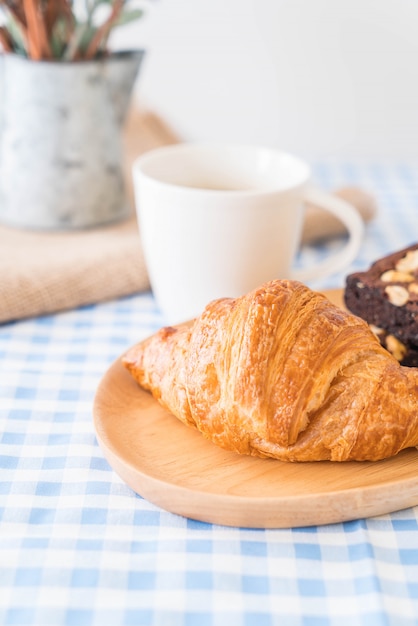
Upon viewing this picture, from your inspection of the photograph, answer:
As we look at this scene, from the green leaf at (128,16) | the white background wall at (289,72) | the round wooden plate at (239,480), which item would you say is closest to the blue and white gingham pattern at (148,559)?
the round wooden plate at (239,480)

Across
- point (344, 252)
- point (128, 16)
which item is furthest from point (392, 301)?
point (128, 16)

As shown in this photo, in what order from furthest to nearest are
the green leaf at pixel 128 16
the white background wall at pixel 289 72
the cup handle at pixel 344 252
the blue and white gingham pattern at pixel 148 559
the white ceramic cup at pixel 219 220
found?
the white background wall at pixel 289 72 → the green leaf at pixel 128 16 → the cup handle at pixel 344 252 → the white ceramic cup at pixel 219 220 → the blue and white gingham pattern at pixel 148 559

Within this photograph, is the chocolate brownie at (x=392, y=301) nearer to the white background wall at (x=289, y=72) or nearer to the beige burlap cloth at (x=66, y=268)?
the beige burlap cloth at (x=66, y=268)

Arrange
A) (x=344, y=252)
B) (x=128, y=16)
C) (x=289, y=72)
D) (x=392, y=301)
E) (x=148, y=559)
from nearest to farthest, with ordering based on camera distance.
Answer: (x=148, y=559)
(x=392, y=301)
(x=344, y=252)
(x=128, y=16)
(x=289, y=72)

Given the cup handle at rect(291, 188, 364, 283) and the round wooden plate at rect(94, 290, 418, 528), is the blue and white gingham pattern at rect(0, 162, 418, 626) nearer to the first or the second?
the round wooden plate at rect(94, 290, 418, 528)

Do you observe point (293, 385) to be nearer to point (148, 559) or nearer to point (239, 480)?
point (239, 480)

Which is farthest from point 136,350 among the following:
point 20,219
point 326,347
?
point 20,219

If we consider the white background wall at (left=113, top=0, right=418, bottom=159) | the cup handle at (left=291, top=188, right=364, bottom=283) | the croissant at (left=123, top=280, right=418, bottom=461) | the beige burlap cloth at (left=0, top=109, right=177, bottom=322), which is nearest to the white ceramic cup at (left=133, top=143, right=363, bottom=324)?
the cup handle at (left=291, top=188, right=364, bottom=283)

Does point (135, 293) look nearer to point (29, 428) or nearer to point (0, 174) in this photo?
point (0, 174)
